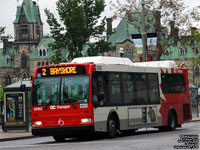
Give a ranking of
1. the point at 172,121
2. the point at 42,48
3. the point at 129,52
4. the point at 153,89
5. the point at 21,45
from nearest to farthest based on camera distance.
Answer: the point at 153,89, the point at 172,121, the point at 129,52, the point at 42,48, the point at 21,45

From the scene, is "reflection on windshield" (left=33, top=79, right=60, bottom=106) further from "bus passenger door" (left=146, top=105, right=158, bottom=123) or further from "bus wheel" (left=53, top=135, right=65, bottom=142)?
"bus passenger door" (left=146, top=105, right=158, bottom=123)

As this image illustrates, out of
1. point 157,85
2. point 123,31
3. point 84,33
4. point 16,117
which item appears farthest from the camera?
point 123,31

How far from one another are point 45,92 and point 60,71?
903mm

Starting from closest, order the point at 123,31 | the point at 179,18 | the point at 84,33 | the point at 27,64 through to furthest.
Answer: the point at 179,18, the point at 84,33, the point at 123,31, the point at 27,64

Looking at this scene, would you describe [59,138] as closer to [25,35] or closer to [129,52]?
[129,52]

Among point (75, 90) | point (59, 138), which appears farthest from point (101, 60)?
point (59, 138)

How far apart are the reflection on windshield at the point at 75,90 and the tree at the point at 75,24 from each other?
3943 cm

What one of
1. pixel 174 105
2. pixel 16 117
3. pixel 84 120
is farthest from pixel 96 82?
pixel 16 117

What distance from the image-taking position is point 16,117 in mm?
31844

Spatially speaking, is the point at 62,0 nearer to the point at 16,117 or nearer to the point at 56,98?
the point at 16,117

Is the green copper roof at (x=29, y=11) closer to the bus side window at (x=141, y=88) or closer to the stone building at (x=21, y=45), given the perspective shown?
the stone building at (x=21, y=45)

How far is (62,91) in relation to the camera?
69.7ft

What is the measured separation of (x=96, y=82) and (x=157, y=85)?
5.52 metres

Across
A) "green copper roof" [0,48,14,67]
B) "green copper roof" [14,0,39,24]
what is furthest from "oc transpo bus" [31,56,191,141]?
"green copper roof" [0,48,14,67]
